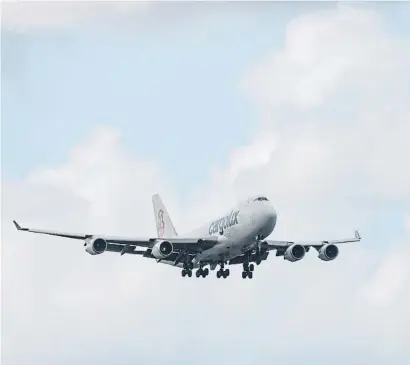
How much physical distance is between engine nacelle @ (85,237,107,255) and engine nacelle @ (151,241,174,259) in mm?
4836

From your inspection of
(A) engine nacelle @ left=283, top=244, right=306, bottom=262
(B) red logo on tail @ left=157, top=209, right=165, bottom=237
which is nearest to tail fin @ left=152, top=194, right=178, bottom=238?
(B) red logo on tail @ left=157, top=209, right=165, bottom=237

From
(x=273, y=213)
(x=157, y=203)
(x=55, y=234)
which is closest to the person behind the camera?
(x=273, y=213)

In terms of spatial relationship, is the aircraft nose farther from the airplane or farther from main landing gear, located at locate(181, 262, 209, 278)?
main landing gear, located at locate(181, 262, 209, 278)

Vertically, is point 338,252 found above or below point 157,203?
below

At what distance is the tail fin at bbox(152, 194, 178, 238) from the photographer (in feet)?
496

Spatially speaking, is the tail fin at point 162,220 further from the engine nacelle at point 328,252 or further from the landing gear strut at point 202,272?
the engine nacelle at point 328,252

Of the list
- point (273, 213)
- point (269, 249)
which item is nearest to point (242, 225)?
point (273, 213)

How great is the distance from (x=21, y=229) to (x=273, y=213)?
23185 mm

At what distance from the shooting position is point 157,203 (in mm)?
158875

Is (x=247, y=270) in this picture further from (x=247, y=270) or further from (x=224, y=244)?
(x=224, y=244)

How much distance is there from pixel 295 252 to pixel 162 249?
47.2 feet

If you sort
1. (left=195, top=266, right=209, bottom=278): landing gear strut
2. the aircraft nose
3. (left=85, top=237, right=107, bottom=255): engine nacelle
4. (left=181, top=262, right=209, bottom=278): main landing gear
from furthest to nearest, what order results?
(left=195, top=266, right=209, bottom=278): landing gear strut → (left=181, top=262, right=209, bottom=278): main landing gear → (left=85, top=237, right=107, bottom=255): engine nacelle → the aircraft nose

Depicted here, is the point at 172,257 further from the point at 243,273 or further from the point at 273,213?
the point at 273,213

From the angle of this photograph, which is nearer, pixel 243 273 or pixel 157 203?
pixel 243 273
